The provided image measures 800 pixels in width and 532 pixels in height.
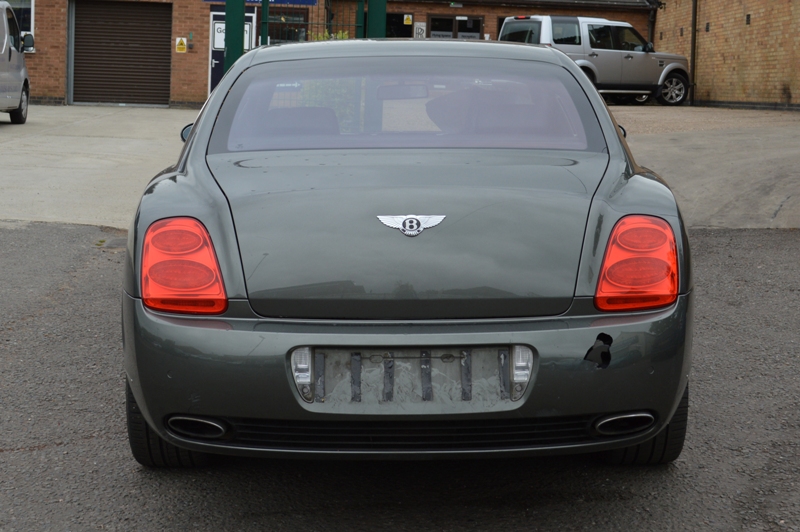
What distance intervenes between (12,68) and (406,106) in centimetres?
1496

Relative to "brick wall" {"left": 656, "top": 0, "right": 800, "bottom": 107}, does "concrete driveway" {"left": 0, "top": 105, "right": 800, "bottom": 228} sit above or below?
below

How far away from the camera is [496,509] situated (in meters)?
2.79

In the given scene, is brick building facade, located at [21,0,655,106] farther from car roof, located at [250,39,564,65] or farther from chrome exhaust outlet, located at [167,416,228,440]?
chrome exhaust outlet, located at [167,416,228,440]

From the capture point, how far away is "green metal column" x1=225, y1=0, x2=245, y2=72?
10992 mm

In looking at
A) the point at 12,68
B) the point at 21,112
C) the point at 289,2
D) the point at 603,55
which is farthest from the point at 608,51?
the point at 12,68

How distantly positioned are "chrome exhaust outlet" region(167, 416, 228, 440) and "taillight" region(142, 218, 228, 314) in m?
0.28

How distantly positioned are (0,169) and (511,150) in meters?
9.02

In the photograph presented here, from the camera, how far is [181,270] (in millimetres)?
2535

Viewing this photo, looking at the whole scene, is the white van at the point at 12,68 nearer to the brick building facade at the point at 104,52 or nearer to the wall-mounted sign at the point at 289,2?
the wall-mounted sign at the point at 289,2

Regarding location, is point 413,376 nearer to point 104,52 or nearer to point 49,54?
point 104,52

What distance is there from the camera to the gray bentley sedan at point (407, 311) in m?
2.40

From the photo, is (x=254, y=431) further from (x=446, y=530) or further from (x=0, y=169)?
(x=0, y=169)

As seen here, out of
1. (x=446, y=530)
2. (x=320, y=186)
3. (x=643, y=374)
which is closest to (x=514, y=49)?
(x=320, y=186)

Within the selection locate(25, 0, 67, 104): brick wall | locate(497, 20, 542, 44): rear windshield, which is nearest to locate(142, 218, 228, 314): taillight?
locate(497, 20, 542, 44): rear windshield
